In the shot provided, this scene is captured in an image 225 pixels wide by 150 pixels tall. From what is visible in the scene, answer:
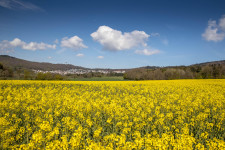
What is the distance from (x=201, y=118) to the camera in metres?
8.45

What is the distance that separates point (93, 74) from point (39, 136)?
252 feet

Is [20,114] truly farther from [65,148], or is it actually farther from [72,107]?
[65,148]

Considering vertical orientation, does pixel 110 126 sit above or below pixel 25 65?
below

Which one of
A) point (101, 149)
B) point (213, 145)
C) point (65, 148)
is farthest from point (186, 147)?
point (65, 148)

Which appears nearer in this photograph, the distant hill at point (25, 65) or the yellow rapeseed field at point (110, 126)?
the yellow rapeseed field at point (110, 126)

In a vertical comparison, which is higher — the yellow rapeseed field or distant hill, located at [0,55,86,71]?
distant hill, located at [0,55,86,71]

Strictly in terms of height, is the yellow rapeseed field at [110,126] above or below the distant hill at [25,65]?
below

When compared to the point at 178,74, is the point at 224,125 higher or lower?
lower

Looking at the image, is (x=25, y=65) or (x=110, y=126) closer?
(x=110, y=126)

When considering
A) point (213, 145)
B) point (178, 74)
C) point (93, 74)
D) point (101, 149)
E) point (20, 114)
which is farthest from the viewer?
point (93, 74)

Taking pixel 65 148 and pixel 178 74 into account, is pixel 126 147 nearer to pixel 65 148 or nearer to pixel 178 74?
pixel 65 148

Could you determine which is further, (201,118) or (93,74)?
(93,74)

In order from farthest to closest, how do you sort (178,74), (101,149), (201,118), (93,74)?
(93,74) < (178,74) < (201,118) < (101,149)

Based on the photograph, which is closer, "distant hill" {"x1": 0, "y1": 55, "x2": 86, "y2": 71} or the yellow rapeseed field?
the yellow rapeseed field
